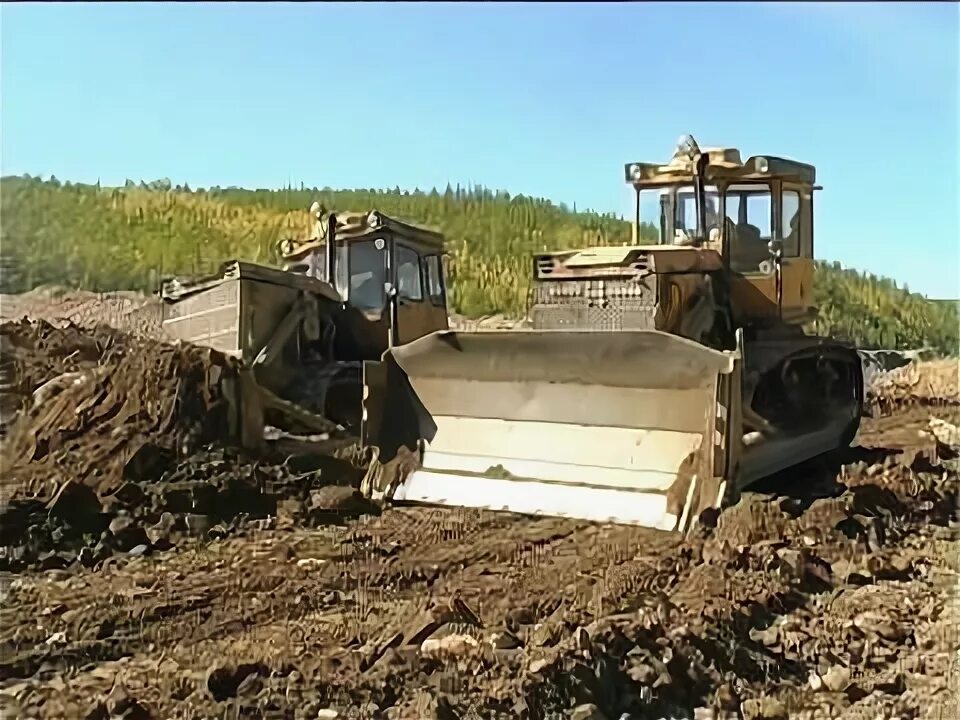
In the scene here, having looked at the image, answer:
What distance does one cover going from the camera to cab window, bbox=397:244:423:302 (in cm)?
746

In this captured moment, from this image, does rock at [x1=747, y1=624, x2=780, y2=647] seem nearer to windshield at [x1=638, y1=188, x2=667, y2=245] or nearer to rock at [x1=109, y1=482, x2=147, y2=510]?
windshield at [x1=638, y1=188, x2=667, y2=245]

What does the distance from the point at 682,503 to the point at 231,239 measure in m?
3.02

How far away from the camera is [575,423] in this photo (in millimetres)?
4996

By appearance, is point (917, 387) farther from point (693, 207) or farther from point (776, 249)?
point (693, 207)

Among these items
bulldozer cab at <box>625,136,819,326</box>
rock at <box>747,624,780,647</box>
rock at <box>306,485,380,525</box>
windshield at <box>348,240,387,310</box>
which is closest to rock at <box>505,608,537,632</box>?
rock at <box>747,624,780,647</box>

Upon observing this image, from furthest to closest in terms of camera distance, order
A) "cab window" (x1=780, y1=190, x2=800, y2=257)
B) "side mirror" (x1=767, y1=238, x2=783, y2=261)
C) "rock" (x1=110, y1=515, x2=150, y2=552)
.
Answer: "side mirror" (x1=767, y1=238, x2=783, y2=261) < "cab window" (x1=780, y1=190, x2=800, y2=257) < "rock" (x1=110, y1=515, x2=150, y2=552)

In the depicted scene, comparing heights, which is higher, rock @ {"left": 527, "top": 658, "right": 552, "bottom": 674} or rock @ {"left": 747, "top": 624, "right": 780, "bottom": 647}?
rock @ {"left": 527, "top": 658, "right": 552, "bottom": 674}

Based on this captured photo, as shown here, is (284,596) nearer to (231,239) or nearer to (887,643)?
(887,643)

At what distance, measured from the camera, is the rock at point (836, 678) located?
116 inches

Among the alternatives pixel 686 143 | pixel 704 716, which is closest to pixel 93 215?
pixel 686 143

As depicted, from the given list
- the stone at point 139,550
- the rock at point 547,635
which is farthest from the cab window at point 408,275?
the rock at point 547,635

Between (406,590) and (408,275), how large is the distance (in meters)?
4.17

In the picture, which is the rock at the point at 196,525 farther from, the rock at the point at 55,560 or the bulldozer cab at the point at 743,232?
the bulldozer cab at the point at 743,232

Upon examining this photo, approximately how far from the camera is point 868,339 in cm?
618
